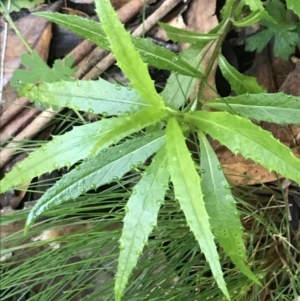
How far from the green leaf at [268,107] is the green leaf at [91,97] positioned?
12cm

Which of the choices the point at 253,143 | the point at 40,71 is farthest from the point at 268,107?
the point at 40,71

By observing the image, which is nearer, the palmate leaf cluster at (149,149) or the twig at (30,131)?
the palmate leaf cluster at (149,149)

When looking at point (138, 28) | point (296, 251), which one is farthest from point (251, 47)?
point (296, 251)

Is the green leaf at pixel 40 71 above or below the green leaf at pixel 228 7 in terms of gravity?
below

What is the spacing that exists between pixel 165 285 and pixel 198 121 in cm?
34

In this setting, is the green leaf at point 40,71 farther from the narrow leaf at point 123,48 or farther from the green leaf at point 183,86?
the narrow leaf at point 123,48

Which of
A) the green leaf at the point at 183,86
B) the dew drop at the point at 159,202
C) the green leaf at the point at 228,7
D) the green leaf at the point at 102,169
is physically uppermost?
the green leaf at the point at 228,7

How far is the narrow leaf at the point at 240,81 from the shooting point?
747 mm

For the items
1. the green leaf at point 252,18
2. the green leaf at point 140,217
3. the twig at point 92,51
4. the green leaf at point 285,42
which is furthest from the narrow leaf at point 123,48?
the twig at point 92,51

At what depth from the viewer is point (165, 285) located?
81 cm

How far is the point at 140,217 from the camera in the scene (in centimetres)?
58

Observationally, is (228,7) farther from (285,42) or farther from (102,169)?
(102,169)

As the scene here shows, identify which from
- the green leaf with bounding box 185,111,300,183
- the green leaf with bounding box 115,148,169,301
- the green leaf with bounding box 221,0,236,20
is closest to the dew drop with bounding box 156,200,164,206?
the green leaf with bounding box 115,148,169,301

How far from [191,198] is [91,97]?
0.63 feet
